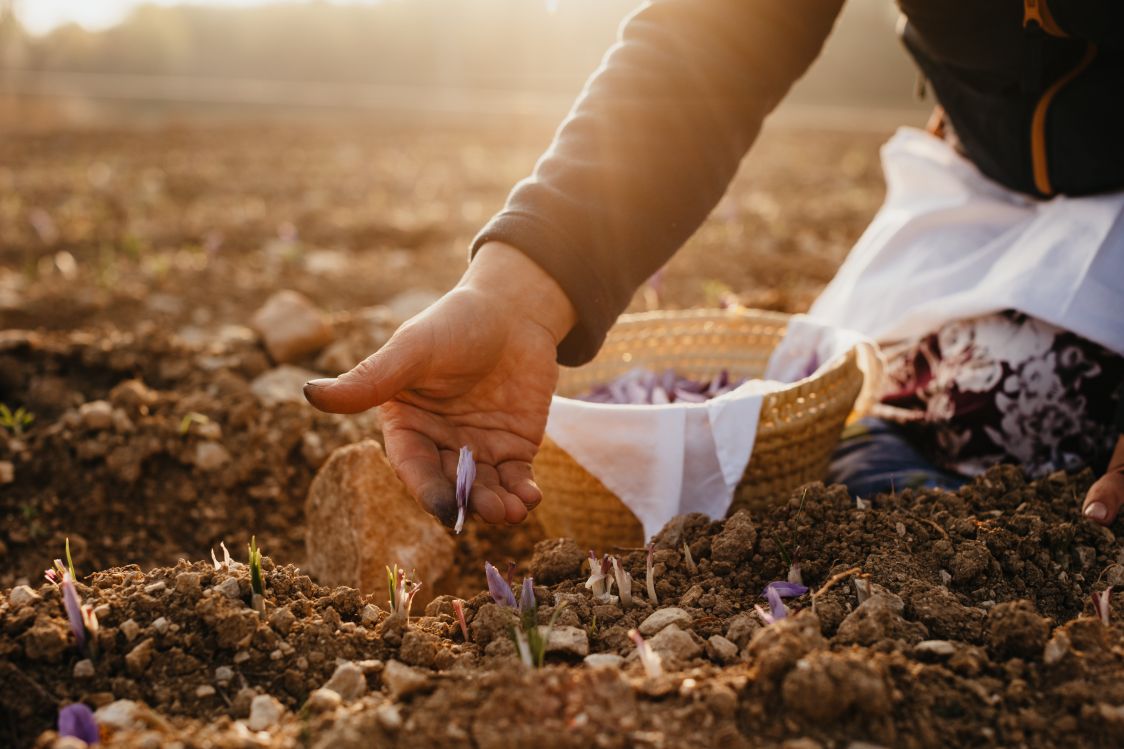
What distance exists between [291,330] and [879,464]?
178 centimetres

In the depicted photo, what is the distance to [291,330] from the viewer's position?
3016mm

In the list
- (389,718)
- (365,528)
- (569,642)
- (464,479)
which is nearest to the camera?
(389,718)

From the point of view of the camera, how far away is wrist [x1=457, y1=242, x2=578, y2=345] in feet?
5.95

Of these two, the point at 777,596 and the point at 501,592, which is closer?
the point at 777,596

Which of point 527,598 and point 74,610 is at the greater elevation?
point 74,610

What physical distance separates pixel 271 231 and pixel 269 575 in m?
3.95

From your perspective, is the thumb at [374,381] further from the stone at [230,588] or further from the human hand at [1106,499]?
the human hand at [1106,499]

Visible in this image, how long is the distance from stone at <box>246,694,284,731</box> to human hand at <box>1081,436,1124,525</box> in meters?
1.42

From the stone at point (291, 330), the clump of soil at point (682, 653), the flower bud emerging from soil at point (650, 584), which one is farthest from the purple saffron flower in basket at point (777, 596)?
the stone at point (291, 330)

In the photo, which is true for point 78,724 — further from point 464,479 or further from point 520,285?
point 520,285

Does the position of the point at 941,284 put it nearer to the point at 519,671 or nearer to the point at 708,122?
the point at 708,122

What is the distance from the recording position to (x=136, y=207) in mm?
5711

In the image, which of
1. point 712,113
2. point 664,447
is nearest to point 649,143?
point 712,113

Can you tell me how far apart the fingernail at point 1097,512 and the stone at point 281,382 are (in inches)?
75.6
